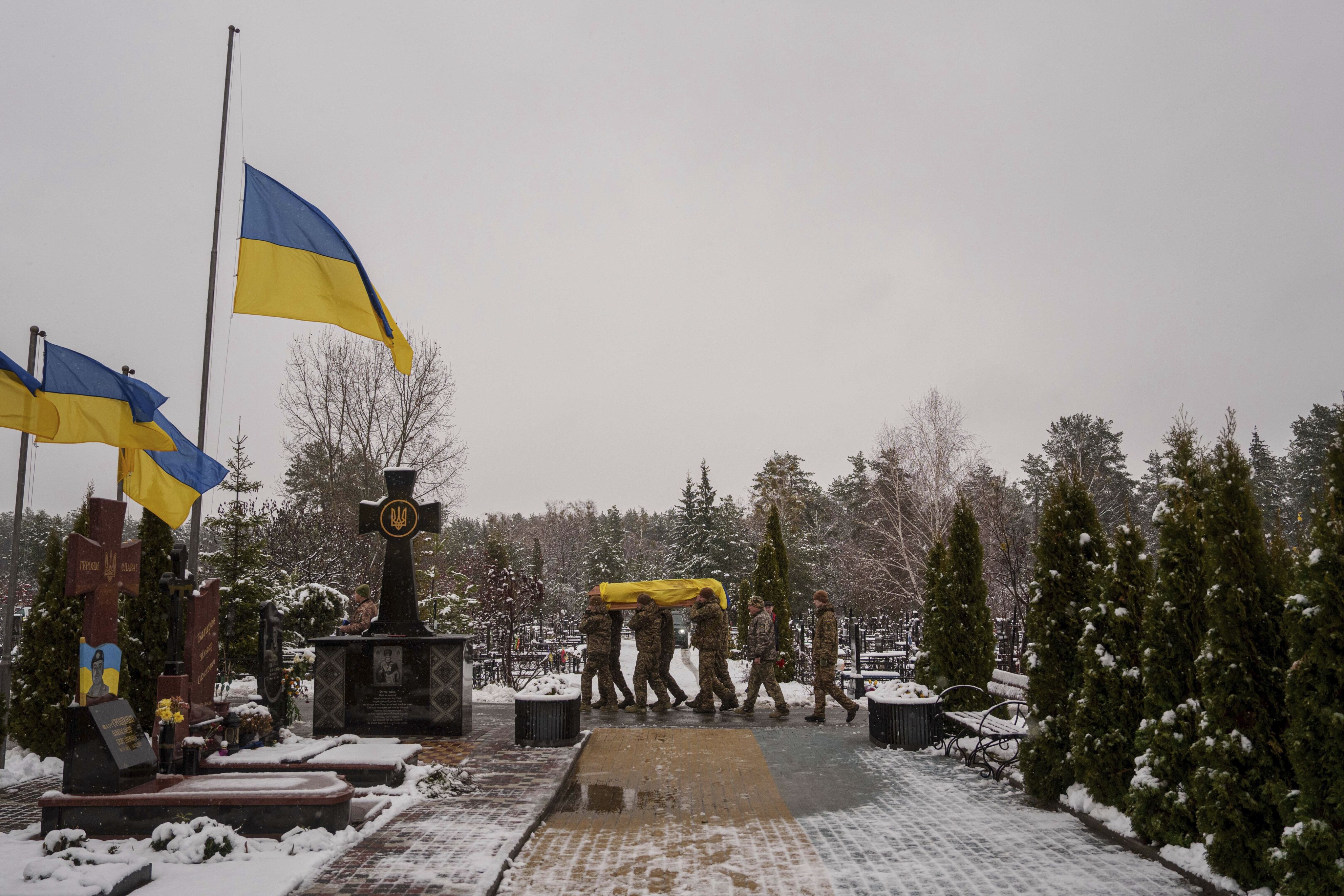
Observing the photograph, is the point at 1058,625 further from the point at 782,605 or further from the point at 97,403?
the point at 782,605

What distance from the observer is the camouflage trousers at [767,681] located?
1276 centimetres

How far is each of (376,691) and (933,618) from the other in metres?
7.40

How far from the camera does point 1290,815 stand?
4430mm

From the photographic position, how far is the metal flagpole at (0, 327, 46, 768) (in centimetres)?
854

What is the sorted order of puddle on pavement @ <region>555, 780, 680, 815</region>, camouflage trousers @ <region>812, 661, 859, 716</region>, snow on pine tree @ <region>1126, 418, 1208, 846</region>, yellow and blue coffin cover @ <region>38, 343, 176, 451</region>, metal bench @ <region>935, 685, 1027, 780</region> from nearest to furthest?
snow on pine tree @ <region>1126, 418, 1208, 846</region> < puddle on pavement @ <region>555, 780, 680, 815</region> < yellow and blue coffin cover @ <region>38, 343, 176, 451</region> < metal bench @ <region>935, 685, 1027, 780</region> < camouflage trousers @ <region>812, 661, 859, 716</region>

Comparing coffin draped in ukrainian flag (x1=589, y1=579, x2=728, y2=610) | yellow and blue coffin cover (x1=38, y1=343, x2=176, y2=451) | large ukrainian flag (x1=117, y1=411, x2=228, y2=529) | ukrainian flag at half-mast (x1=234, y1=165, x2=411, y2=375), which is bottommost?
coffin draped in ukrainian flag (x1=589, y1=579, x2=728, y2=610)

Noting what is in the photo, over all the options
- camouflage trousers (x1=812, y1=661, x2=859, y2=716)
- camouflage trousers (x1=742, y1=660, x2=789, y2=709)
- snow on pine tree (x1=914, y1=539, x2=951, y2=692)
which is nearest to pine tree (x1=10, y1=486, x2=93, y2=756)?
camouflage trousers (x1=742, y1=660, x2=789, y2=709)

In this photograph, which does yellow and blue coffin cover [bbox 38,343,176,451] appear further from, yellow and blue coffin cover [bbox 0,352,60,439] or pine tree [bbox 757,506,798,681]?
pine tree [bbox 757,506,798,681]

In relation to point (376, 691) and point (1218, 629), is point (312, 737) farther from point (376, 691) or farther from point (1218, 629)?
point (1218, 629)

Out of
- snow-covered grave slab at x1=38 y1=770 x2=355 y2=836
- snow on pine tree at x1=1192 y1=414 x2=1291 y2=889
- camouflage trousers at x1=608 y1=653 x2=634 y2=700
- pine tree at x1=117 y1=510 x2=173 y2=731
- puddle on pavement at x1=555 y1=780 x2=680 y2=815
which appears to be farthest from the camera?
camouflage trousers at x1=608 y1=653 x2=634 y2=700

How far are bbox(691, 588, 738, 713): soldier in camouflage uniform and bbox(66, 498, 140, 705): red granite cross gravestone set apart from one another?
7804 mm

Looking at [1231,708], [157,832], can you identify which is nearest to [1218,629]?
[1231,708]

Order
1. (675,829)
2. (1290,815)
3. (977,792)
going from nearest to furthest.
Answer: (1290,815), (675,829), (977,792)

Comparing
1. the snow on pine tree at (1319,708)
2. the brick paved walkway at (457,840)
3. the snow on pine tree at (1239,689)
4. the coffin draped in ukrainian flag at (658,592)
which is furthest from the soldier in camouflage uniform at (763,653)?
the snow on pine tree at (1319,708)
